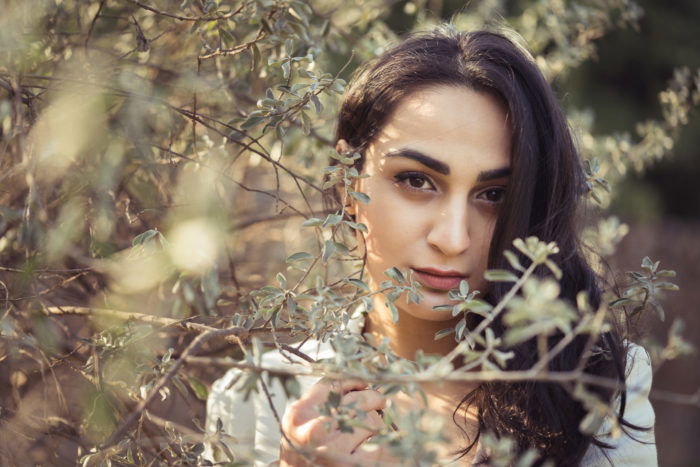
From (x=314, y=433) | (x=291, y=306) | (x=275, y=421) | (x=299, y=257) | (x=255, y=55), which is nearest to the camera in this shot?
(x=314, y=433)

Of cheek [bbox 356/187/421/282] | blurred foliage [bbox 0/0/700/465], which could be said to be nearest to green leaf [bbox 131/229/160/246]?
blurred foliage [bbox 0/0/700/465]

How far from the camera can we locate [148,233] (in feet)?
4.75

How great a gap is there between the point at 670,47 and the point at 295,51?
515cm

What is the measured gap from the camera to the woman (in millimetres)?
1658

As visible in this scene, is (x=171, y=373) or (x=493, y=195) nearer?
(x=171, y=373)

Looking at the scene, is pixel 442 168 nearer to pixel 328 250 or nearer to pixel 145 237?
pixel 328 250

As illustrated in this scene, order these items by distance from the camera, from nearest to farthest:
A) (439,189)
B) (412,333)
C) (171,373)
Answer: (171,373), (439,189), (412,333)

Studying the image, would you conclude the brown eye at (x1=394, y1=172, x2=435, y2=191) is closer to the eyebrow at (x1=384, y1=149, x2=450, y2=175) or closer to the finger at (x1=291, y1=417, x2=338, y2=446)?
the eyebrow at (x1=384, y1=149, x2=450, y2=175)

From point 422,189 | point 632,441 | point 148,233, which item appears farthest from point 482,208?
point 148,233

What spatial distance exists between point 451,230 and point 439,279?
0.12m

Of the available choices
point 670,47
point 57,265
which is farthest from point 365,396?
point 670,47

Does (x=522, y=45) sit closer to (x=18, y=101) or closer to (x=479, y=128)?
(x=479, y=128)

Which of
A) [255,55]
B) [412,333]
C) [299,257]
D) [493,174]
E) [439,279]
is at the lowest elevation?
[412,333]

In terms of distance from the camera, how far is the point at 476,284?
1727 mm
